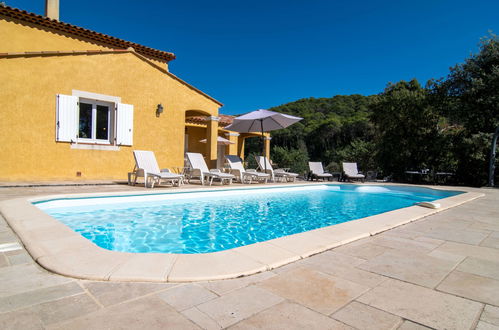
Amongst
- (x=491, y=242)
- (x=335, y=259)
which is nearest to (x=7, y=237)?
(x=335, y=259)

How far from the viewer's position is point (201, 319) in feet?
4.80

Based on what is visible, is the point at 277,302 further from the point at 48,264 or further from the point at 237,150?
the point at 237,150

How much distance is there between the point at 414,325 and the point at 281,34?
26474mm

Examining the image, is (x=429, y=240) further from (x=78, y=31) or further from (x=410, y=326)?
(x=78, y=31)

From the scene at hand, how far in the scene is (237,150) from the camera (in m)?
18.1

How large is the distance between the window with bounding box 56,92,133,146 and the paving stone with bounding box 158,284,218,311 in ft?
24.4

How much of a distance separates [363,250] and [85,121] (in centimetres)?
824

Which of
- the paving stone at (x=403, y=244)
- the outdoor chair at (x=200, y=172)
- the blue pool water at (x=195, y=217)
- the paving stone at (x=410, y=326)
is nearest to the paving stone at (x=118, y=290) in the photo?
the paving stone at (x=410, y=326)

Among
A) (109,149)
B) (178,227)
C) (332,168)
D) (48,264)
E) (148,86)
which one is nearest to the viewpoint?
(48,264)

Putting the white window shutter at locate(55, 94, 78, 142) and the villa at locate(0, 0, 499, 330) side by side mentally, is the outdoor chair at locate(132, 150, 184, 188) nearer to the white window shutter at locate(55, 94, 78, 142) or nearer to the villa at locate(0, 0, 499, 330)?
the villa at locate(0, 0, 499, 330)

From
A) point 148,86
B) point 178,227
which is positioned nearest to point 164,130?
point 148,86

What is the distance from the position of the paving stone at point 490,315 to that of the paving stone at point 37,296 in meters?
2.32

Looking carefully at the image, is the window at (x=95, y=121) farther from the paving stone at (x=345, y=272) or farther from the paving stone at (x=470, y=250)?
the paving stone at (x=470, y=250)

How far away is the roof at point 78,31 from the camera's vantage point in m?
8.37
